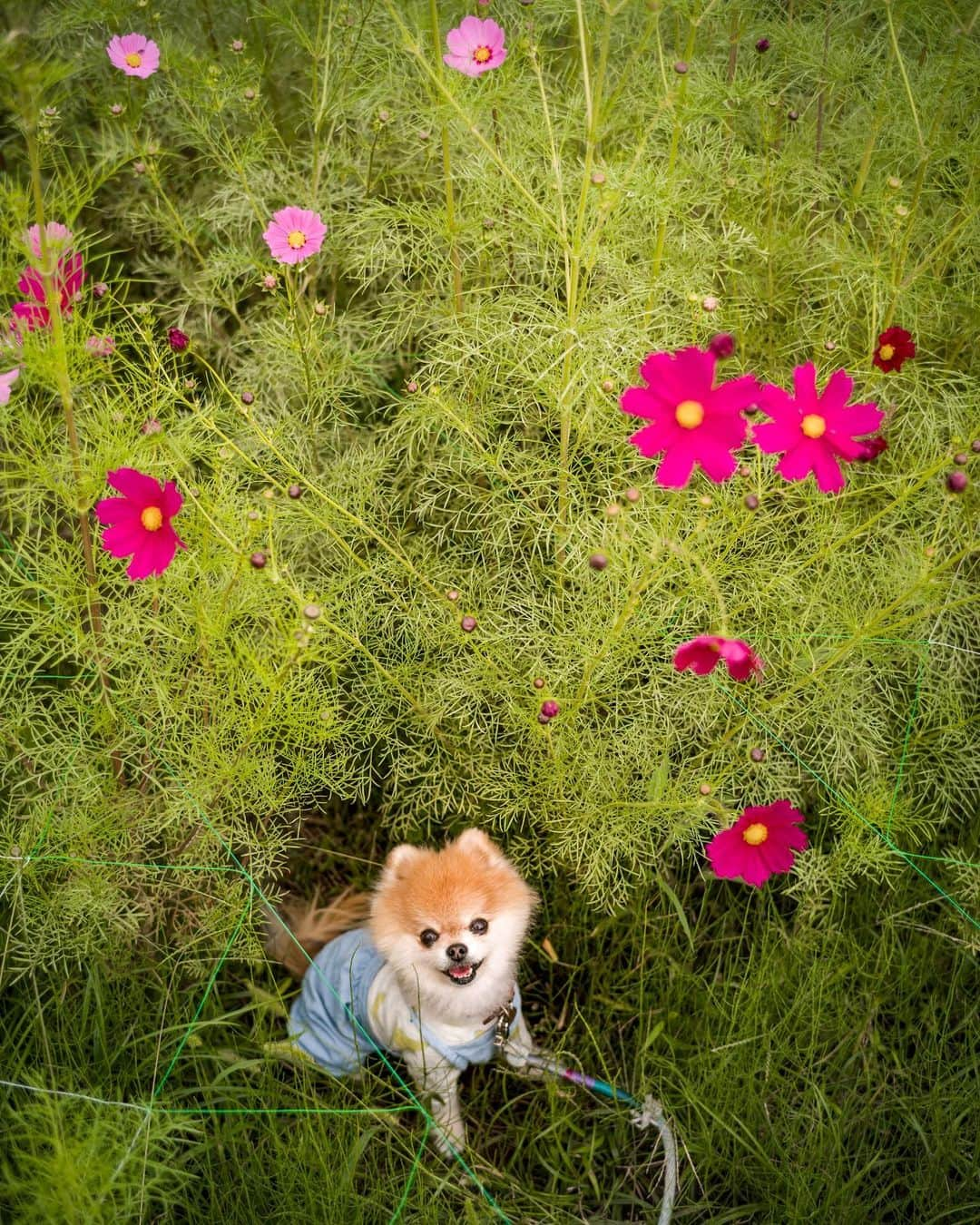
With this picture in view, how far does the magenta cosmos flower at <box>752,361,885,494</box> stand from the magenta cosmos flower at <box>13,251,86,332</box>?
0.95 metres

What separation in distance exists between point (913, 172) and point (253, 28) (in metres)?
1.44

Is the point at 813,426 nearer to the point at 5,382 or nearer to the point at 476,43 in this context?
the point at 476,43

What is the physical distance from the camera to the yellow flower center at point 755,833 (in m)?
1.53

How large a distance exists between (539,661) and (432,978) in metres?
Answer: 0.53

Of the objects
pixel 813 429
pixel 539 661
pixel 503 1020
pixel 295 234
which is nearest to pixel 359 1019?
pixel 503 1020

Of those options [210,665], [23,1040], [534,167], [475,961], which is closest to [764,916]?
[475,961]

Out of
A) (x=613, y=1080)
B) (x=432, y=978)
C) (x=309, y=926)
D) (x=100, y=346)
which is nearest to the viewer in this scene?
(x=100, y=346)

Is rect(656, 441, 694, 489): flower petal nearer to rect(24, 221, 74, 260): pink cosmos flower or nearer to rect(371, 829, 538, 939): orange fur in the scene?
rect(371, 829, 538, 939): orange fur

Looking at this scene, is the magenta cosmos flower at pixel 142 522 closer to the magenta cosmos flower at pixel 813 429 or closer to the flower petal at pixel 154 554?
the flower petal at pixel 154 554

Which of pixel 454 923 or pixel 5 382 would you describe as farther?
pixel 454 923

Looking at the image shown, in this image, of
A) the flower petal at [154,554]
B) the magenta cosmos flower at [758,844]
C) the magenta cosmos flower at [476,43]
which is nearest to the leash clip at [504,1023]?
the magenta cosmos flower at [758,844]

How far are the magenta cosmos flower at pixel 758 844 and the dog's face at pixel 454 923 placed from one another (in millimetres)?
325

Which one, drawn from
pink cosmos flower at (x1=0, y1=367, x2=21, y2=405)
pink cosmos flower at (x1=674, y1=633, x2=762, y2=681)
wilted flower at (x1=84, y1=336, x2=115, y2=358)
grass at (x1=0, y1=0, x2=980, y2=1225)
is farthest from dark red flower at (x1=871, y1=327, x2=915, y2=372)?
pink cosmos flower at (x1=0, y1=367, x2=21, y2=405)

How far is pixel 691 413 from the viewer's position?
1.27 m
